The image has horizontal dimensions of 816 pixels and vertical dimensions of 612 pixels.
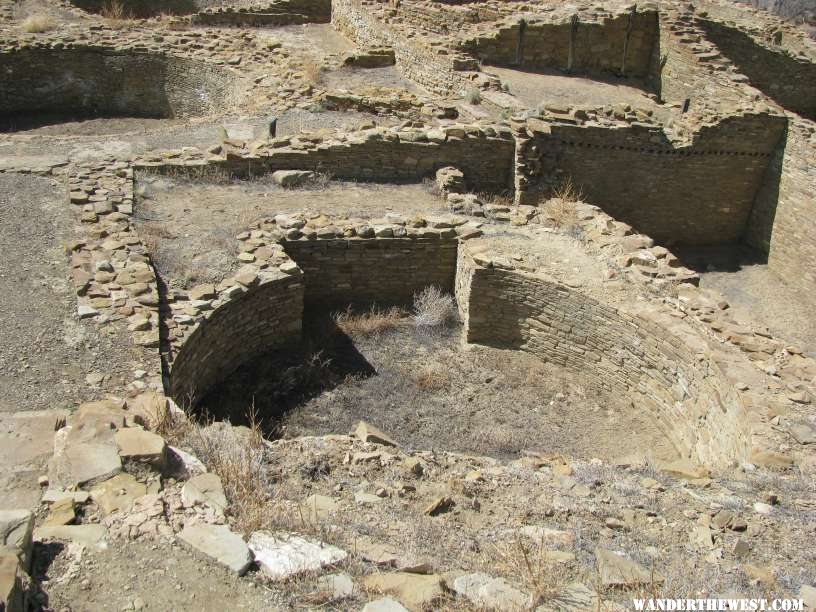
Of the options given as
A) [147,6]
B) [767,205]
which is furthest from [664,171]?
[147,6]

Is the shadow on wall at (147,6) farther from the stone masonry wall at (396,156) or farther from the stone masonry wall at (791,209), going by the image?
the stone masonry wall at (791,209)

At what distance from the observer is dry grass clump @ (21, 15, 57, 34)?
565 inches

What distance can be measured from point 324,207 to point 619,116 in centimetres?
447

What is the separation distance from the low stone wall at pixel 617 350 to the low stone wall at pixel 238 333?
6.58ft

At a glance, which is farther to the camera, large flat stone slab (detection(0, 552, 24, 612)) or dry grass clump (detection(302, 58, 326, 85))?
dry grass clump (detection(302, 58, 326, 85))

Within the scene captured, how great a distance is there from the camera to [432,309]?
9086 millimetres

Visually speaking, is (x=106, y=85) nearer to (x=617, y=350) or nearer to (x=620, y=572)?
(x=617, y=350)

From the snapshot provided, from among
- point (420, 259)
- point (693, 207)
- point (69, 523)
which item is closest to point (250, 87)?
Result: point (420, 259)

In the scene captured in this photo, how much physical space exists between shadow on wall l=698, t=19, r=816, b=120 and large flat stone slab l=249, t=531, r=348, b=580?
45.1 feet

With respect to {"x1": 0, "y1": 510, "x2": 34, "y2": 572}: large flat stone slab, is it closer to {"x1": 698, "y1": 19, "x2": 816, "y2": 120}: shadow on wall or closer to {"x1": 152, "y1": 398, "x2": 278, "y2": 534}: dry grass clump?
{"x1": 152, "y1": 398, "x2": 278, "y2": 534}: dry grass clump

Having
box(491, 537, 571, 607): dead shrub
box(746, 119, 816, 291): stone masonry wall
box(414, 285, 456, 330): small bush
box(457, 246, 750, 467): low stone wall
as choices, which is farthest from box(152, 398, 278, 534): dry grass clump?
box(746, 119, 816, 291): stone masonry wall

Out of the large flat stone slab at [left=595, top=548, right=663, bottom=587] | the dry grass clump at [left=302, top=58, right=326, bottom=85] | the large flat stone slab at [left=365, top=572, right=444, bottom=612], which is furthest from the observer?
the dry grass clump at [left=302, top=58, right=326, bottom=85]

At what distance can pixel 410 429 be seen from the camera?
24.6 ft

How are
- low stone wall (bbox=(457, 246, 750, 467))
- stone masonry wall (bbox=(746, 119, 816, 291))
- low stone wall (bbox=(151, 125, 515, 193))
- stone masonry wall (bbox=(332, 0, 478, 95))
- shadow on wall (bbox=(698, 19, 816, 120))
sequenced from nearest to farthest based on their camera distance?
low stone wall (bbox=(457, 246, 750, 467)) < low stone wall (bbox=(151, 125, 515, 193)) < stone masonry wall (bbox=(746, 119, 816, 291)) < stone masonry wall (bbox=(332, 0, 478, 95)) < shadow on wall (bbox=(698, 19, 816, 120))
